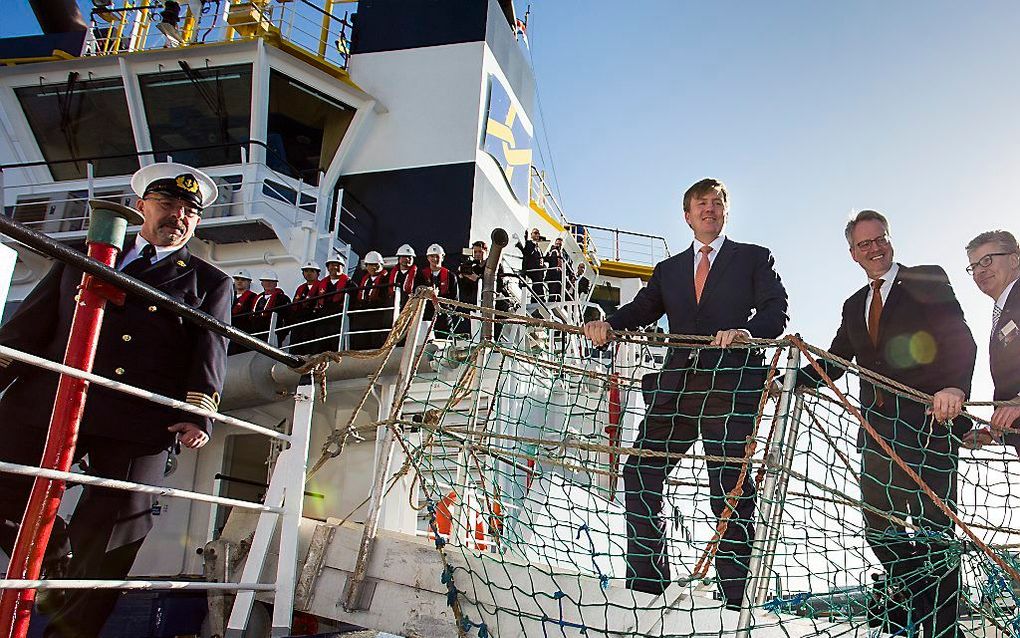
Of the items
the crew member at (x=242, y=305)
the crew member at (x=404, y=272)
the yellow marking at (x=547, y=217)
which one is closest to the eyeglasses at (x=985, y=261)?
the crew member at (x=404, y=272)

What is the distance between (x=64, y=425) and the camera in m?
1.66

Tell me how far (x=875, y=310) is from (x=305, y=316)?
→ 16.6 ft

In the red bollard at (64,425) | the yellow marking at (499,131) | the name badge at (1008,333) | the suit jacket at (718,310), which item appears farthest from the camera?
the yellow marking at (499,131)

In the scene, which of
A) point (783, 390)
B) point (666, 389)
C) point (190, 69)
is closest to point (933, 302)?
point (783, 390)

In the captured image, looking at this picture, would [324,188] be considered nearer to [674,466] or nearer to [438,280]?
[438,280]

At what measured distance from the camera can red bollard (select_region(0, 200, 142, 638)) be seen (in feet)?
5.12

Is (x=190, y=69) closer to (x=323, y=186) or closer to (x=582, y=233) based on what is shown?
(x=323, y=186)

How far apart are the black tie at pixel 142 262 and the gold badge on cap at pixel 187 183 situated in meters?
0.21

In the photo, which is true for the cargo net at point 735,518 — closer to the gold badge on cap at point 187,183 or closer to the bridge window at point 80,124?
the gold badge on cap at point 187,183

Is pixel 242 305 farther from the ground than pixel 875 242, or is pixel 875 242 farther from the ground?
pixel 242 305

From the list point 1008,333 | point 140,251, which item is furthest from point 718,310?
point 140,251

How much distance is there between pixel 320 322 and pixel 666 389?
4615 mm

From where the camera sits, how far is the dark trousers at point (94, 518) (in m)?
2.06

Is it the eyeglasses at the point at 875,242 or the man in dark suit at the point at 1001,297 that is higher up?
the eyeglasses at the point at 875,242
